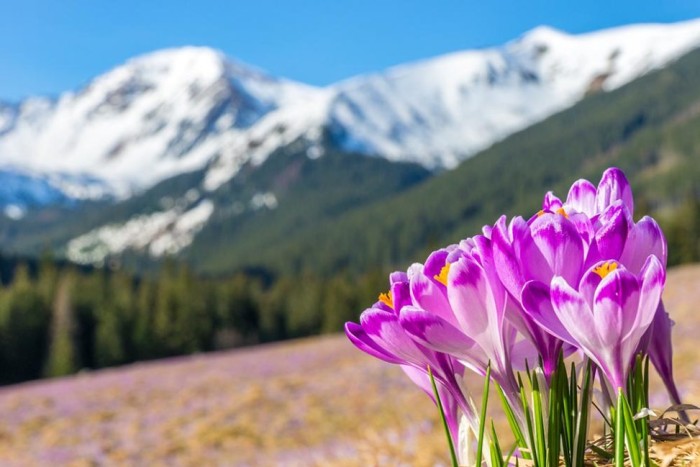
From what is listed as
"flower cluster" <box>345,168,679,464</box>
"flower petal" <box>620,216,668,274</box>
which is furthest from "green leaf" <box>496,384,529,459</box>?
"flower petal" <box>620,216,668,274</box>

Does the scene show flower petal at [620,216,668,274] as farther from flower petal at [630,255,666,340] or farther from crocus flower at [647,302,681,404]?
crocus flower at [647,302,681,404]

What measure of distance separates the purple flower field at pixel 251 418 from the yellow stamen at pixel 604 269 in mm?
1917

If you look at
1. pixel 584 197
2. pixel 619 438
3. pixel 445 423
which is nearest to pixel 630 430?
pixel 619 438

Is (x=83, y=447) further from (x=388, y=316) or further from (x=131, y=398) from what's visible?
(x=388, y=316)

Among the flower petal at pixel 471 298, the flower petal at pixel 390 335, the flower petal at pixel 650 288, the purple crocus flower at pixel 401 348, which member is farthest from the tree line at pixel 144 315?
the flower petal at pixel 650 288

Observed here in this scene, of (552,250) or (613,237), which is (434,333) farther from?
(613,237)

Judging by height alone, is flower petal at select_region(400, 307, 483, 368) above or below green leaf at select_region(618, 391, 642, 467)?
above

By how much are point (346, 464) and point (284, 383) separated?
13.7 meters

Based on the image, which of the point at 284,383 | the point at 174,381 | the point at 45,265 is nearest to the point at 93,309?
the point at 45,265

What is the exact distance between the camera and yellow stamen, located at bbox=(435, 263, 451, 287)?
1.39m

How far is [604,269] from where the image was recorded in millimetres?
1271

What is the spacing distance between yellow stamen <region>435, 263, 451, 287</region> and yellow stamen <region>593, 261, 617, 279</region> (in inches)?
10.4

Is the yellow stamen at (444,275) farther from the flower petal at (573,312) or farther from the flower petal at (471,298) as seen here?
the flower petal at (573,312)

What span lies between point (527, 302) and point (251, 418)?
11495mm
